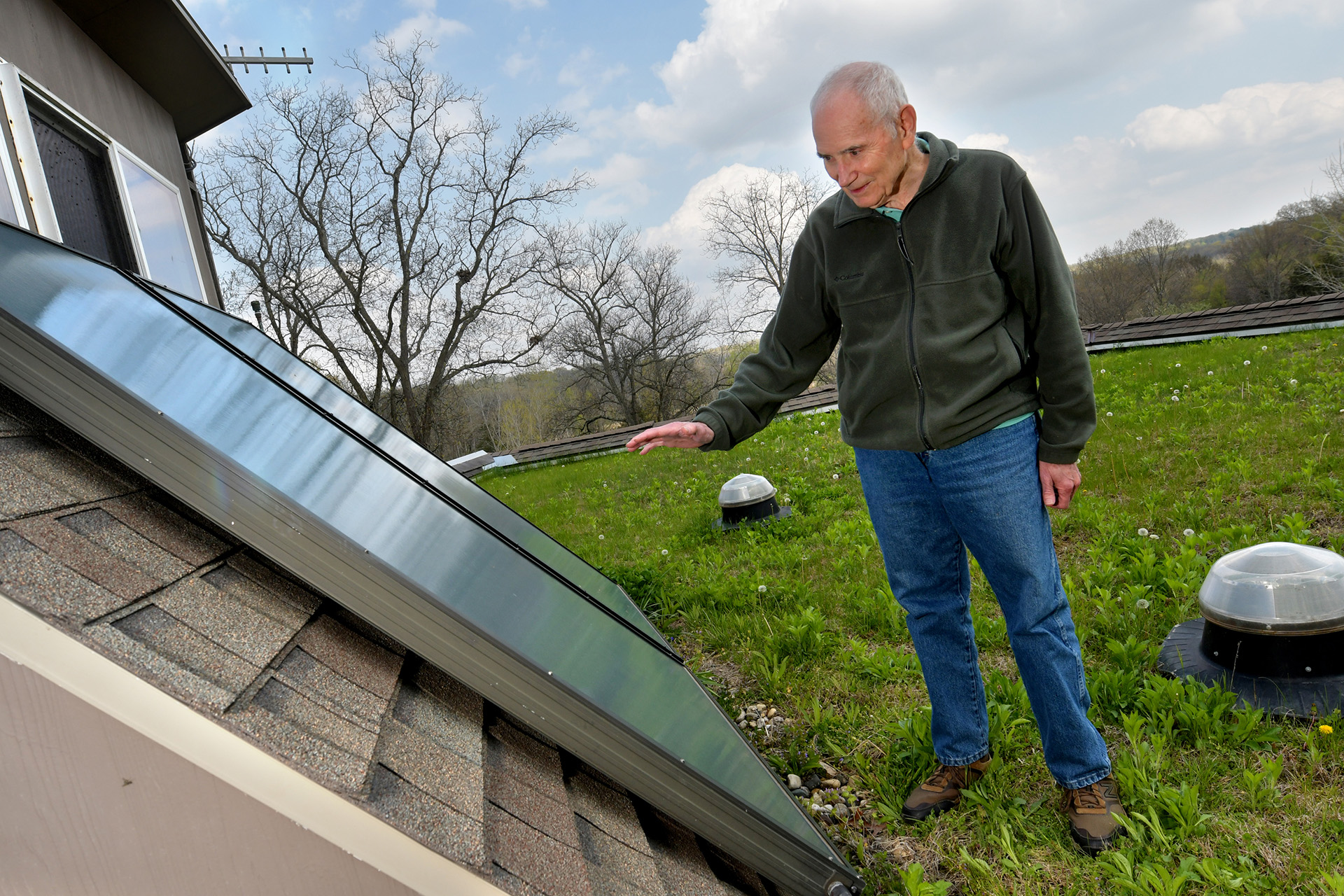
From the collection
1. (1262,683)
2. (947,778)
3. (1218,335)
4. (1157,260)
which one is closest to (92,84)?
(947,778)

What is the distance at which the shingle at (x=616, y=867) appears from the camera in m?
1.39

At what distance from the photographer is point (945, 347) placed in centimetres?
203

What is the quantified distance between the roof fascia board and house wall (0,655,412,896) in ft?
28.1

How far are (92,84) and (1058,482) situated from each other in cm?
579

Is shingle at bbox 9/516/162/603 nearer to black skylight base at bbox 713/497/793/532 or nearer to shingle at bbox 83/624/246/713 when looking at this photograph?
shingle at bbox 83/624/246/713

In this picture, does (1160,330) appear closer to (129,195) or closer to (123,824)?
(129,195)

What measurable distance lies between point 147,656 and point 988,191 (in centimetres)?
203

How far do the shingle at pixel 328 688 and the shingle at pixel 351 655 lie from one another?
2 centimetres

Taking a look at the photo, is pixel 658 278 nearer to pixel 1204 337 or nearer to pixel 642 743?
pixel 1204 337

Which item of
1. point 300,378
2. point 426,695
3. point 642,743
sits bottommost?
point 642,743

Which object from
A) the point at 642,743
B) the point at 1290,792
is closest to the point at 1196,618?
the point at 1290,792

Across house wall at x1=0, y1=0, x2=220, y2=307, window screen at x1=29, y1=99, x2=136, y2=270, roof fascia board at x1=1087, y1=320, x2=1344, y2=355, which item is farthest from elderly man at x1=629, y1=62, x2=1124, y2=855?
roof fascia board at x1=1087, y1=320, x2=1344, y2=355

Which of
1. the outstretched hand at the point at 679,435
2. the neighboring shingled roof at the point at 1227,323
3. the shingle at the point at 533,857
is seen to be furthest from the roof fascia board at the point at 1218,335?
the shingle at the point at 533,857

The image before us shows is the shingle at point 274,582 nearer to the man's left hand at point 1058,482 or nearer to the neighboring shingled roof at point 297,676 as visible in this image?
the neighboring shingled roof at point 297,676
